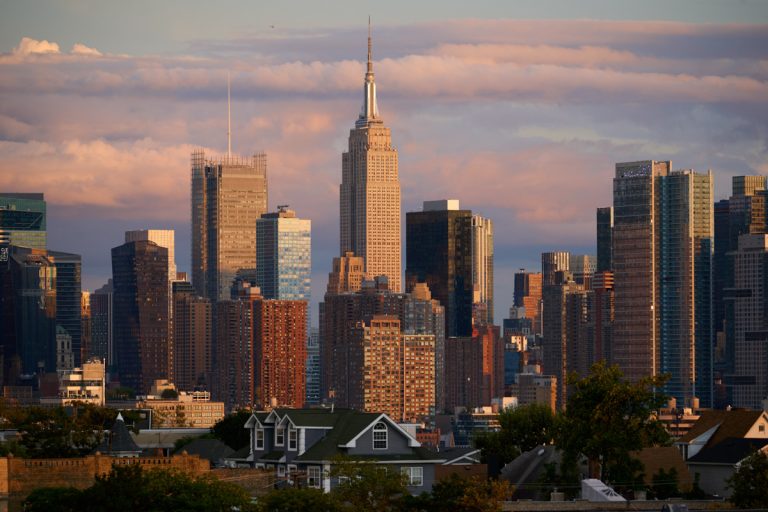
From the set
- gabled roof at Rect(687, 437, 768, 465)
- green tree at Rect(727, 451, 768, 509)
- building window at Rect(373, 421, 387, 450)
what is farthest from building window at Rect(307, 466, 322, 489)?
gabled roof at Rect(687, 437, 768, 465)

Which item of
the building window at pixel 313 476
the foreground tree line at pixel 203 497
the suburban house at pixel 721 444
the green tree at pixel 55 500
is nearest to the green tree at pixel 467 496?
the foreground tree line at pixel 203 497

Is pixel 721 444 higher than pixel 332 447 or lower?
lower

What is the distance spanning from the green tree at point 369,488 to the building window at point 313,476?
5395mm

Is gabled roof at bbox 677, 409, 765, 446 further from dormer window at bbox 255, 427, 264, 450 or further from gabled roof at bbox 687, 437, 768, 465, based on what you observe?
dormer window at bbox 255, 427, 264, 450

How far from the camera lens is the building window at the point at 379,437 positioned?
94.4m

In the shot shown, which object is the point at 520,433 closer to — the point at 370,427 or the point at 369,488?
the point at 370,427

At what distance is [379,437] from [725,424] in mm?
25339

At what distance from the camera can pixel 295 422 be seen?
9838cm

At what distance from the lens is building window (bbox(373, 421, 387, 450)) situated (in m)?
94.4

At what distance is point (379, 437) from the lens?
3723 inches


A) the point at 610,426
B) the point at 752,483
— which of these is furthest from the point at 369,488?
the point at 610,426

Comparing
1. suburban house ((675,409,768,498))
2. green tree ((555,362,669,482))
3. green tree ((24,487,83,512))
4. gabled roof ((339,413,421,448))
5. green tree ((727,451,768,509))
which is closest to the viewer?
green tree ((24,487,83,512))

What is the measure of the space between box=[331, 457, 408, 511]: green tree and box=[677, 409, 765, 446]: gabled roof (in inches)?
1116

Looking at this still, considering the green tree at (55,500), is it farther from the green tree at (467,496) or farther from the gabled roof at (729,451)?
the gabled roof at (729,451)
